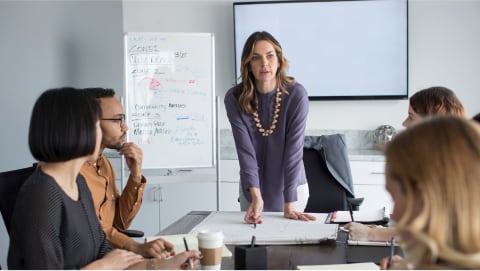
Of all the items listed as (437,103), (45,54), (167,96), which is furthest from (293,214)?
(45,54)

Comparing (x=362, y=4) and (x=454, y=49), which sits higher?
(x=362, y=4)

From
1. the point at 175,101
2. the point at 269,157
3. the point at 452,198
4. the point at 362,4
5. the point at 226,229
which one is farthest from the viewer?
the point at 362,4

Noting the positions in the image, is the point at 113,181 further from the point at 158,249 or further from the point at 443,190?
the point at 443,190

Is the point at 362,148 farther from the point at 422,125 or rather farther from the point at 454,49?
the point at 422,125

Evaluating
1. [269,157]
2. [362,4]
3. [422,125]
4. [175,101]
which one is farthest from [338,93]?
[422,125]

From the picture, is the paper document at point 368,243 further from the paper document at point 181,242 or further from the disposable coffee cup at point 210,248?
the disposable coffee cup at point 210,248

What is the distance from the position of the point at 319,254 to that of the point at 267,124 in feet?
2.60

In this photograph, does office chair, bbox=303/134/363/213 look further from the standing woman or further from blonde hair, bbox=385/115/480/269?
blonde hair, bbox=385/115/480/269

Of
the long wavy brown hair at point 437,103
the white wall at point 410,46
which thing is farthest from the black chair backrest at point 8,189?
the white wall at point 410,46

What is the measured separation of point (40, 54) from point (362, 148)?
2.43 meters

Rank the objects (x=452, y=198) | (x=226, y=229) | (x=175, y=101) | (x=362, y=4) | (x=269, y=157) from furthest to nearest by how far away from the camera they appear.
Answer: (x=362, y=4)
(x=175, y=101)
(x=269, y=157)
(x=226, y=229)
(x=452, y=198)

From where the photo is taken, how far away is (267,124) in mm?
2453

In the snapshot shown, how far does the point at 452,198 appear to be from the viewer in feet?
2.72

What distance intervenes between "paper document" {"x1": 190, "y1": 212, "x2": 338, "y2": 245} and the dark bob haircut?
0.64 meters
